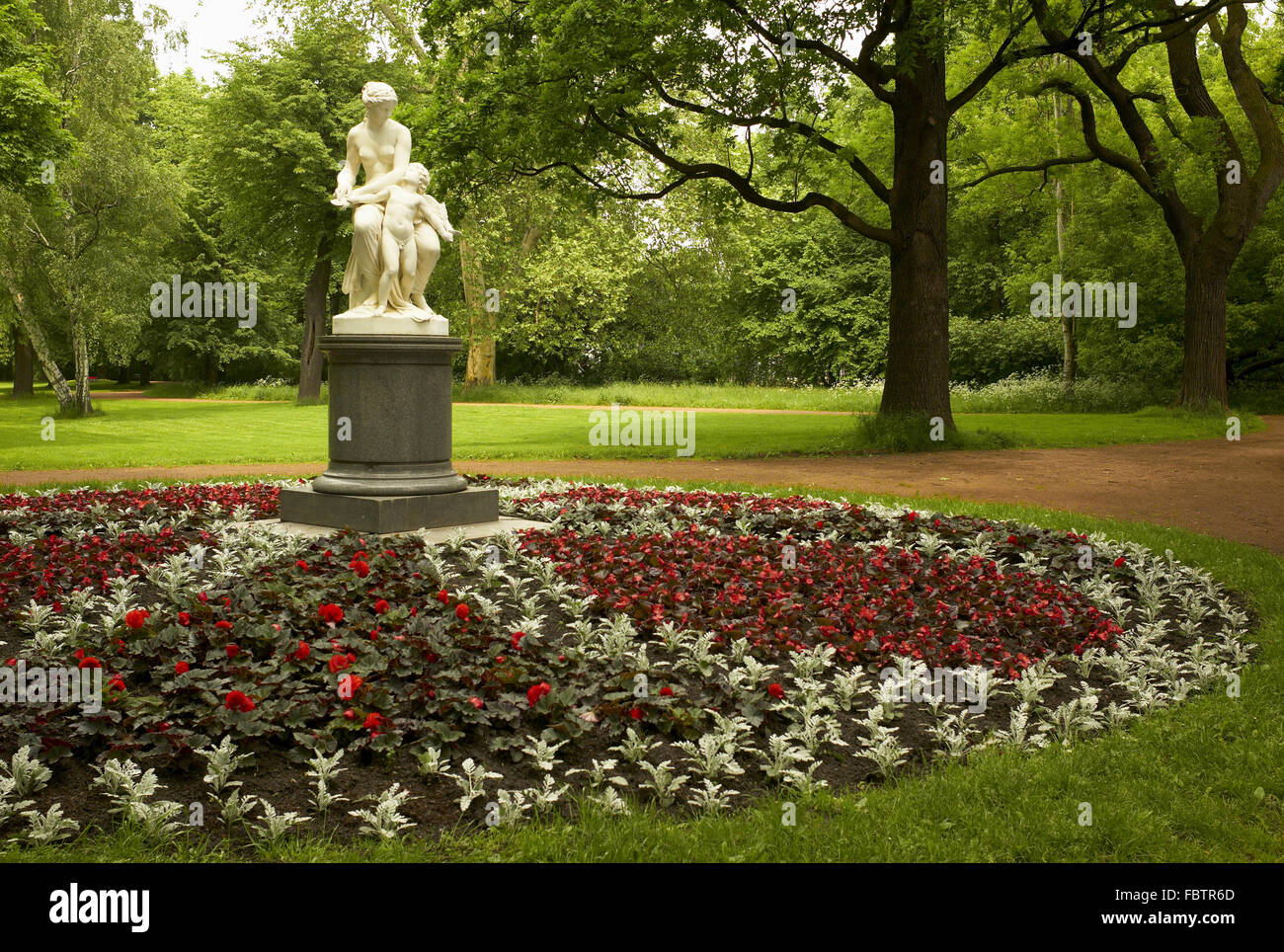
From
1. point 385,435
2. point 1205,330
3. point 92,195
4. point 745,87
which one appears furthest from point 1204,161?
point 92,195

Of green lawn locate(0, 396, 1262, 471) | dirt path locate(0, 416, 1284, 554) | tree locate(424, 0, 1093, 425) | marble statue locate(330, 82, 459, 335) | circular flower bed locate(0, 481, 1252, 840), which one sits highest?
tree locate(424, 0, 1093, 425)

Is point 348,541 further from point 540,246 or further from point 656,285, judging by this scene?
point 656,285

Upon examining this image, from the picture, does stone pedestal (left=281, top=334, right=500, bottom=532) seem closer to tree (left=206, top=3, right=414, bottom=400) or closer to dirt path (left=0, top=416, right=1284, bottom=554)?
dirt path (left=0, top=416, right=1284, bottom=554)

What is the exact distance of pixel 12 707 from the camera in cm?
471

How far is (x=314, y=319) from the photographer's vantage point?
35.5 meters

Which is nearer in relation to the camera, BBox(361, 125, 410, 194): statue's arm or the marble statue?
the marble statue

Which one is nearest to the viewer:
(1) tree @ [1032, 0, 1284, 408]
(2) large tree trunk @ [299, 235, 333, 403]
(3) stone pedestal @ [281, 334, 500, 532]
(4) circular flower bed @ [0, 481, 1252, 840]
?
(4) circular flower bed @ [0, 481, 1252, 840]

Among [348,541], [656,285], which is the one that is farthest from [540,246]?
[348,541]

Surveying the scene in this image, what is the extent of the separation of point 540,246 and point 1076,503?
1053 inches

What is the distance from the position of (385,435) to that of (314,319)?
28751mm

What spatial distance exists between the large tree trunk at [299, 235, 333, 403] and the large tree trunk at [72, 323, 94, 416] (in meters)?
7.43

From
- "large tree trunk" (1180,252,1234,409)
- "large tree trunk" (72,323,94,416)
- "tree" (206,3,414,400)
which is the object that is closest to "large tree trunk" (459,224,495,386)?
"tree" (206,3,414,400)

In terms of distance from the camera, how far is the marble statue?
28.8 feet

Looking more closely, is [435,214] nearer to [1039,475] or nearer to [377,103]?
[377,103]
